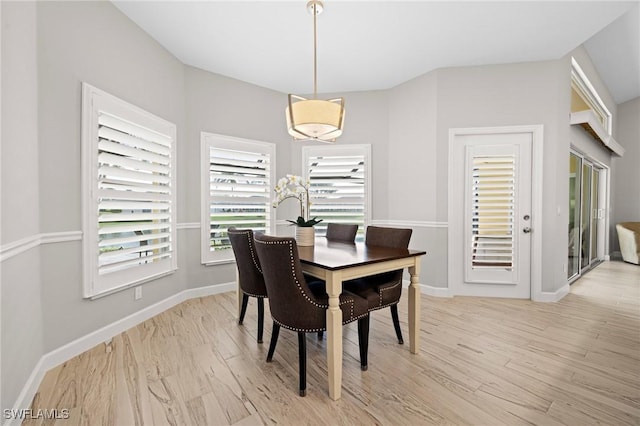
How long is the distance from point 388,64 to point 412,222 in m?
2.03

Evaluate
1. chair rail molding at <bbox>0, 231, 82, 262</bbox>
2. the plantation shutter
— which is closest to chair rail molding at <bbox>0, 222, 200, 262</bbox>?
chair rail molding at <bbox>0, 231, 82, 262</bbox>

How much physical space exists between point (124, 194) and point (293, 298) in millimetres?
1914

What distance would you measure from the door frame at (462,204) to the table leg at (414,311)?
170 cm

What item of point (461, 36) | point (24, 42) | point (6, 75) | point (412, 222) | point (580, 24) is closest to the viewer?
point (6, 75)

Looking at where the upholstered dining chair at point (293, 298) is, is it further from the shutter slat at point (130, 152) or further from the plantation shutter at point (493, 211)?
the plantation shutter at point (493, 211)

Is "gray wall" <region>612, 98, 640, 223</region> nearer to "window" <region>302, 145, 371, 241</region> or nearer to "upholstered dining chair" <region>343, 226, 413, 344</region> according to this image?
"window" <region>302, 145, 371, 241</region>

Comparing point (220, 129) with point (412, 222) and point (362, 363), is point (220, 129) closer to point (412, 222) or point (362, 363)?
point (412, 222)

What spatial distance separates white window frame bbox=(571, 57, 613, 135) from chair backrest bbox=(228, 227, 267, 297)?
4579mm

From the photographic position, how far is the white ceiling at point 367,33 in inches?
101

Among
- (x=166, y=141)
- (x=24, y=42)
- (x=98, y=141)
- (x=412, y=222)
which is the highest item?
(x=24, y=42)

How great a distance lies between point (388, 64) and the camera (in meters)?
3.57

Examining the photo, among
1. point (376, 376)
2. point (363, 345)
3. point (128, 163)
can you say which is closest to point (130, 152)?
point (128, 163)

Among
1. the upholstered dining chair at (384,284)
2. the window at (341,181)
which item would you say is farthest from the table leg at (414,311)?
the window at (341,181)

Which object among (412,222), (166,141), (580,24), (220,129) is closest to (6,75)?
(166,141)
